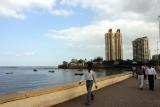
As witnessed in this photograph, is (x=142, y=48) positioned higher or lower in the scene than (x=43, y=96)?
higher


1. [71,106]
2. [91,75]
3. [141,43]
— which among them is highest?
[141,43]

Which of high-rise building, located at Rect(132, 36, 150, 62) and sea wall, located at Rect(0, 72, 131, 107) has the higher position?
high-rise building, located at Rect(132, 36, 150, 62)

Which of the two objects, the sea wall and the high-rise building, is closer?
the sea wall

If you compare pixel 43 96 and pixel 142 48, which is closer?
pixel 43 96

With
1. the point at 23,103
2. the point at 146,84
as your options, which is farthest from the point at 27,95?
the point at 146,84

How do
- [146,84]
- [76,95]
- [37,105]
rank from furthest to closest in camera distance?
[146,84] < [76,95] < [37,105]

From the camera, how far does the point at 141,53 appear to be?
166 meters

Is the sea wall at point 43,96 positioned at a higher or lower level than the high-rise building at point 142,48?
lower

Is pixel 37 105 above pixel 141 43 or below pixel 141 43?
below

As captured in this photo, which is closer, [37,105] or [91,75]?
[37,105]

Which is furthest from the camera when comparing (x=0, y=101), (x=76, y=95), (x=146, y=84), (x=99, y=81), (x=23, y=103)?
(x=146, y=84)

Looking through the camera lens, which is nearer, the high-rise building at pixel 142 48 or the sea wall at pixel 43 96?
the sea wall at pixel 43 96

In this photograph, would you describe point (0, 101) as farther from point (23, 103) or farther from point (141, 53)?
point (141, 53)

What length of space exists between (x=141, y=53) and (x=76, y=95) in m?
153
